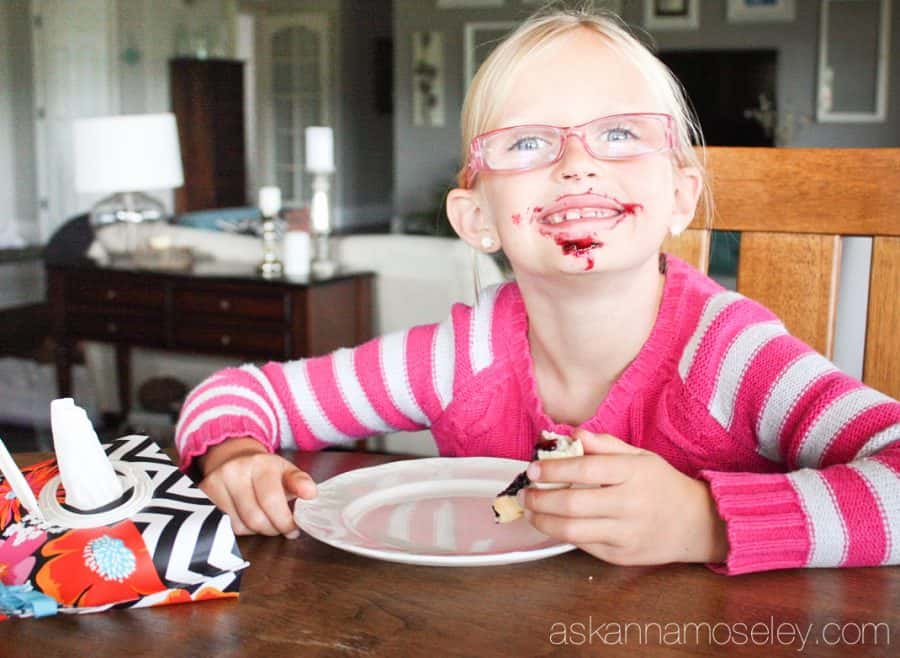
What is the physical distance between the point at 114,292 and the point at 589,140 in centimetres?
342

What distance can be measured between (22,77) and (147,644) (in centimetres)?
851

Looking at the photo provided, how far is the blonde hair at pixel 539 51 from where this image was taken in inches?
39.5

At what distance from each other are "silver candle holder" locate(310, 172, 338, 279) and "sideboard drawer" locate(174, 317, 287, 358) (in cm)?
26

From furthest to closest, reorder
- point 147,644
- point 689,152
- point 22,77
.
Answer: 1. point 22,77
2. point 689,152
3. point 147,644

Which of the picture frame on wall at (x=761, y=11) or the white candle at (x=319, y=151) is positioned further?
the picture frame on wall at (x=761, y=11)

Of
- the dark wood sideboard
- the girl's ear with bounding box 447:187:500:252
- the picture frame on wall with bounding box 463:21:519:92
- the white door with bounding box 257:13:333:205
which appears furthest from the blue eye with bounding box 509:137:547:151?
the white door with bounding box 257:13:333:205

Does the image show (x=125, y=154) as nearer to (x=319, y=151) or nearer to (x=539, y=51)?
(x=319, y=151)

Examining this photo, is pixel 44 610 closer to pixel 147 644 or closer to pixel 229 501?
pixel 147 644

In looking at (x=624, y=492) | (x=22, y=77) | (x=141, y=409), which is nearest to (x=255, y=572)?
(x=624, y=492)

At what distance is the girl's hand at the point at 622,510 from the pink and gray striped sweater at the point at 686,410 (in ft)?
0.09

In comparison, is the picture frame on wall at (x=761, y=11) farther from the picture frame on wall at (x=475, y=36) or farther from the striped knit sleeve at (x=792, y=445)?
the striped knit sleeve at (x=792, y=445)

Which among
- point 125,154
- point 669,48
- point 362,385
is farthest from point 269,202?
point 669,48

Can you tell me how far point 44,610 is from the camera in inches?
25.2

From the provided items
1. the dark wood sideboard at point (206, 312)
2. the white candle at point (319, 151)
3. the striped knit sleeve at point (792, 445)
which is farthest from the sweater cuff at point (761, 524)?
the white candle at point (319, 151)
